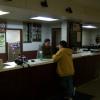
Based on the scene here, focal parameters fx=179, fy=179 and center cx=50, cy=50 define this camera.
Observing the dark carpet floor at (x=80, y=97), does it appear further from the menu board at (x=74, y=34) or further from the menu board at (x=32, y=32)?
the menu board at (x=32, y=32)

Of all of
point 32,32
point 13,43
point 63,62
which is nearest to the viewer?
point 63,62

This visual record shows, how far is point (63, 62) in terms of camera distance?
13.6ft

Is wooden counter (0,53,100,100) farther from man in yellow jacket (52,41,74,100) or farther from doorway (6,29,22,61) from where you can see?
doorway (6,29,22,61)

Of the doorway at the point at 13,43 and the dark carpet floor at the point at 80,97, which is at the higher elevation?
the doorway at the point at 13,43

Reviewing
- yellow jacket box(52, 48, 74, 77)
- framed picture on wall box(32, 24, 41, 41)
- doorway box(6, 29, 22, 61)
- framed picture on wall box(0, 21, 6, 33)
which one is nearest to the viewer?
yellow jacket box(52, 48, 74, 77)

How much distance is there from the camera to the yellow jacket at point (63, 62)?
4098 mm

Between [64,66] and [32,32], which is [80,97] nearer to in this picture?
[64,66]

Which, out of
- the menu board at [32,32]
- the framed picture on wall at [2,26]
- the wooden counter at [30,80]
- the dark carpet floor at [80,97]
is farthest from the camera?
the menu board at [32,32]

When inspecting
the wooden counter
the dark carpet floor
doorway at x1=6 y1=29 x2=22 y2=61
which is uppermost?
doorway at x1=6 y1=29 x2=22 y2=61

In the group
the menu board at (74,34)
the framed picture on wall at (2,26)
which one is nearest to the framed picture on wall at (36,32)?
the framed picture on wall at (2,26)

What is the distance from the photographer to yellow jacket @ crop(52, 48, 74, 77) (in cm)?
410

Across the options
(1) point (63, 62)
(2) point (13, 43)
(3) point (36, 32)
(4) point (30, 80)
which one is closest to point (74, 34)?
(3) point (36, 32)

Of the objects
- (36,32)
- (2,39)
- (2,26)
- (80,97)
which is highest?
(2,26)

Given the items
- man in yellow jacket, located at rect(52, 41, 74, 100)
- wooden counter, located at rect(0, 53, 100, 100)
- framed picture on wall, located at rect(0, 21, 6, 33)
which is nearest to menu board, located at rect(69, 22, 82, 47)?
wooden counter, located at rect(0, 53, 100, 100)
